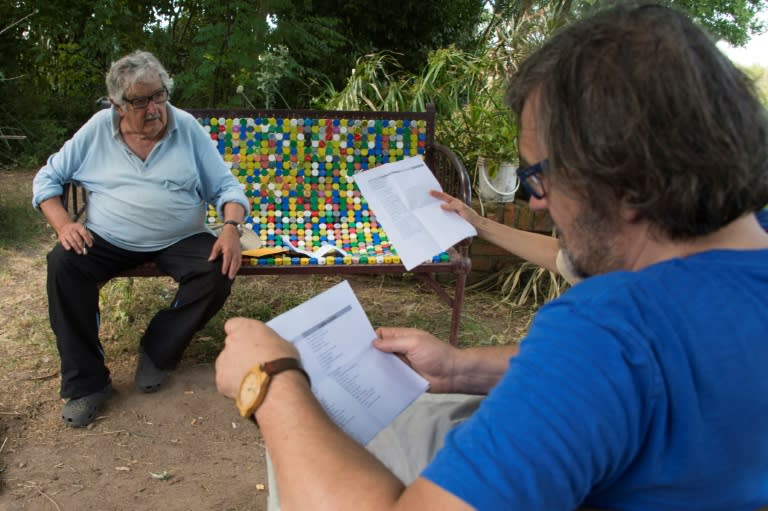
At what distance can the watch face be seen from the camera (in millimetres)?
974

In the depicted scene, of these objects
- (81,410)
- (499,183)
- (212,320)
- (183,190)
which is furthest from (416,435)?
(499,183)

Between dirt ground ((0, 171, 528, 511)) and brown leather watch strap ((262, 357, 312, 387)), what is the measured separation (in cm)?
141

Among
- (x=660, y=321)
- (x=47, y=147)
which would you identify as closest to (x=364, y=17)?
(x=47, y=147)

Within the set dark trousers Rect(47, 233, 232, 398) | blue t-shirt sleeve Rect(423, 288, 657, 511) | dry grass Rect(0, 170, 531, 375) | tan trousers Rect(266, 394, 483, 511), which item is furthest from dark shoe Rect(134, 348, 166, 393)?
blue t-shirt sleeve Rect(423, 288, 657, 511)

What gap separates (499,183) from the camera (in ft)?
13.5

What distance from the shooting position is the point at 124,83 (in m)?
2.69

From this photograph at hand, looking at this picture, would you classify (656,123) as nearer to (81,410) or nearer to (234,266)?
(234,266)

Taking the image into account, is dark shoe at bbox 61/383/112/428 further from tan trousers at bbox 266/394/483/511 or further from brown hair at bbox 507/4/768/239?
brown hair at bbox 507/4/768/239

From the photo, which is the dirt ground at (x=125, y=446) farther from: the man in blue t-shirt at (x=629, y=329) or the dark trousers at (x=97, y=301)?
the man in blue t-shirt at (x=629, y=329)

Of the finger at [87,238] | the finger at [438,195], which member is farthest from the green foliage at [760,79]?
the finger at [87,238]

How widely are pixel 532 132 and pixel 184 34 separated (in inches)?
282

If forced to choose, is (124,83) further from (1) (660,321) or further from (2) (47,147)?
(2) (47,147)

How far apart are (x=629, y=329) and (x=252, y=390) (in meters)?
0.53

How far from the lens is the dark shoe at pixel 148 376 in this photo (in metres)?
2.85
